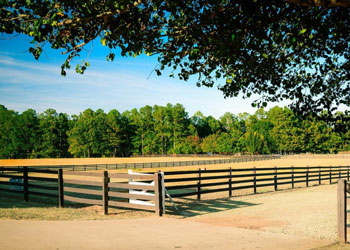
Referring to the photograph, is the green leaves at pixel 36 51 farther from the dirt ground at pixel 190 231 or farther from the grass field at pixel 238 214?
the grass field at pixel 238 214

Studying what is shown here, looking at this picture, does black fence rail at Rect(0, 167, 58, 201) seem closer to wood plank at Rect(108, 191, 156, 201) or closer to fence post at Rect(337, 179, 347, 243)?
wood plank at Rect(108, 191, 156, 201)

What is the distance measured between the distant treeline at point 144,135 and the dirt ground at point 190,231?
9412 cm

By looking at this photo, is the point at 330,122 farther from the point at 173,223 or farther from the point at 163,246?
the point at 163,246

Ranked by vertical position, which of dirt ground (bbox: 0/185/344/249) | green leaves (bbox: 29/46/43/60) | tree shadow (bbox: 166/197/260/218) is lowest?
tree shadow (bbox: 166/197/260/218)

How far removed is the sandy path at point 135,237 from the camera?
266 inches

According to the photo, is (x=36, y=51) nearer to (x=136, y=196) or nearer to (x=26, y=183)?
(x=136, y=196)

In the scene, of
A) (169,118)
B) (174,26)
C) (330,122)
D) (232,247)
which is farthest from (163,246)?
(169,118)

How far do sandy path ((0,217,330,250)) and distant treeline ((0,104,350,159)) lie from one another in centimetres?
9629

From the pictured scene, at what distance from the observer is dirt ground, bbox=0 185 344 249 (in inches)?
271

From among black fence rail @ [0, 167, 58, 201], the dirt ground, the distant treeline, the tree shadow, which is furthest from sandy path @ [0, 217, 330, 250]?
the distant treeline

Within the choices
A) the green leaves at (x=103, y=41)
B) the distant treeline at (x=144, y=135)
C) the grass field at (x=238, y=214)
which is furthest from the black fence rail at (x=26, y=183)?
the distant treeline at (x=144, y=135)

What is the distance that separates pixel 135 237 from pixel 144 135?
111 metres

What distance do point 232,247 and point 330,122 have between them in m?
5.19

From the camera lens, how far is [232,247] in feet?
22.7
